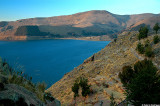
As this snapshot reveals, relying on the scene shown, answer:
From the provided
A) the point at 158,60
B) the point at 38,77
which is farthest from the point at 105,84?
the point at 38,77

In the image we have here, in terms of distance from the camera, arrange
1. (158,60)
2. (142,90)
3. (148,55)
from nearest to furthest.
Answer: (142,90)
(158,60)
(148,55)

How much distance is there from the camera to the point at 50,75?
64062 mm

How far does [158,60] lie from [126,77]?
29.2 ft

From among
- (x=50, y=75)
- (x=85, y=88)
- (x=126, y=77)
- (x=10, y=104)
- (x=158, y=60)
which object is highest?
(x=10, y=104)

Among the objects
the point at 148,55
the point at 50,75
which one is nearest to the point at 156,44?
the point at 148,55

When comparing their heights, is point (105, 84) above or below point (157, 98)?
below

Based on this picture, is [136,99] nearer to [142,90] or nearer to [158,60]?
[142,90]

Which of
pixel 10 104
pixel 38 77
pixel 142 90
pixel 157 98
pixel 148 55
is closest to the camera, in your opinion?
pixel 10 104

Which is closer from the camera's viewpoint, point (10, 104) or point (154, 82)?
point (10, 104)

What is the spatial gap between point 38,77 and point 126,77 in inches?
1919

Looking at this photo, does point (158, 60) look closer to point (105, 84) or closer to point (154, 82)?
point (105, 84)

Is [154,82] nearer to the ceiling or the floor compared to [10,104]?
nearer to the floor

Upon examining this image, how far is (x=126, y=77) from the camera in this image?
1936 cm

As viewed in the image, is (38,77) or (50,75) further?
(50,75)
